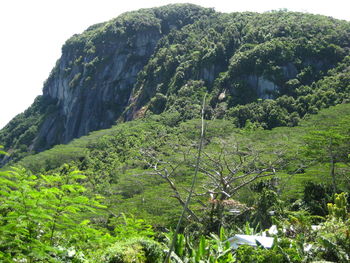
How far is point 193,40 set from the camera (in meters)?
114

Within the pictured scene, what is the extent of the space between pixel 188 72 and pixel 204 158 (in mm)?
71143

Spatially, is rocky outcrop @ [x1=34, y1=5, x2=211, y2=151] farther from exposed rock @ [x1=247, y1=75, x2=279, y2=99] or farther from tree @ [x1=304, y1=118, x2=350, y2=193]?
tree @ [x1=304, y1=118, x2=350, y2=193]

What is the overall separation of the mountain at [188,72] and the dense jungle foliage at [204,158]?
40cm

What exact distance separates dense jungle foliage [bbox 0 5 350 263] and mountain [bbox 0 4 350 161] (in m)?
0.40

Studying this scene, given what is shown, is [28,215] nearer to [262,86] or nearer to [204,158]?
[204,158]

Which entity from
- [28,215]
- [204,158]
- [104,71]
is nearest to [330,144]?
[204,158]

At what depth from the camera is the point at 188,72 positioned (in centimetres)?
9962

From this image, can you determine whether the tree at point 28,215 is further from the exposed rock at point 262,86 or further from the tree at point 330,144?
the exposed rock at point 262,86

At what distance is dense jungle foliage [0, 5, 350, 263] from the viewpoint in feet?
25.0

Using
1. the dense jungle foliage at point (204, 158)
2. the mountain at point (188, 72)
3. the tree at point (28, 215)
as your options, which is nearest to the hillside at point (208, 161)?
the dense jungle foliage at point (204, 158)

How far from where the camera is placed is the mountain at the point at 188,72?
2972 inches

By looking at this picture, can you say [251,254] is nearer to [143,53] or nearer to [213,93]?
[213,93]

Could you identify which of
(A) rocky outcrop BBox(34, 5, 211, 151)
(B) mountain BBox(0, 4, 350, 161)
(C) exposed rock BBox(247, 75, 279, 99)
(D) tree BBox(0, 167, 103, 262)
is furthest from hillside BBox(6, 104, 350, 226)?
(A) rocky outcrop BBox(34, 5, 211, 151)

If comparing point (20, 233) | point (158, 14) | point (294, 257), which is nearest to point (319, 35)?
point (158, 14)
